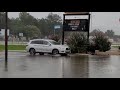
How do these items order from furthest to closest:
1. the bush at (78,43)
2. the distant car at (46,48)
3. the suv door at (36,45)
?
the bush at (78,43) → the suv door at (36,45) → the distant car at (46,48)

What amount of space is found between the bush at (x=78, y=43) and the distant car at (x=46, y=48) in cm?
191

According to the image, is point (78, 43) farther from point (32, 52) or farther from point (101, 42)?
point (32, 52)

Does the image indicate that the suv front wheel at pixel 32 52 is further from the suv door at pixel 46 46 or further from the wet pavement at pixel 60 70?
the wet pavement at pixel 60 70

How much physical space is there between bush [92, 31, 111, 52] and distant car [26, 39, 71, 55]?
3.60m

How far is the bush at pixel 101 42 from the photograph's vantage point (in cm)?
2970

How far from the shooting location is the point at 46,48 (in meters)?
27.6

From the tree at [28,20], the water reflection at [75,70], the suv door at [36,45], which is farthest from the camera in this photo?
the tree at [28,20]

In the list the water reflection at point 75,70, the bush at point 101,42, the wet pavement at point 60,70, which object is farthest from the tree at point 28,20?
the water reflection at point 75,70

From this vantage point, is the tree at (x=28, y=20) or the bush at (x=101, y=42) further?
the tree at (x=28, y=20)

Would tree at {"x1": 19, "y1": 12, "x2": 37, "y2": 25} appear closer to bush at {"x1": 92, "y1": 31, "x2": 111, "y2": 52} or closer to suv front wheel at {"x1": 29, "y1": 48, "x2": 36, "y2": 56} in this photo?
bush at {"x1": 92, "y1": 31, "x2": 111, "y2": 52}

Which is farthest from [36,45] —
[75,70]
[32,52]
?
[75,70]
